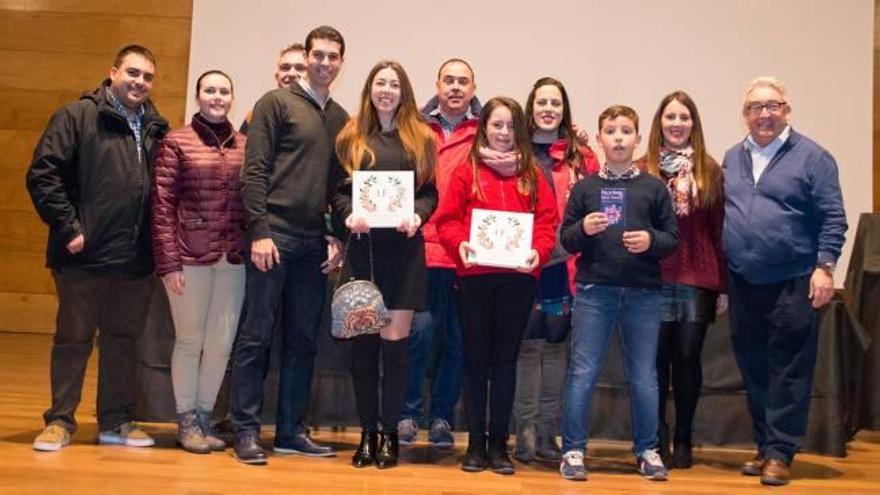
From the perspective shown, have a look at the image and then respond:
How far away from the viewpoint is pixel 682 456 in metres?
3.75

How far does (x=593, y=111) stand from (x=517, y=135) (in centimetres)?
343

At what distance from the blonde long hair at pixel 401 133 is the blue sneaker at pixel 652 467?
127 centimetres

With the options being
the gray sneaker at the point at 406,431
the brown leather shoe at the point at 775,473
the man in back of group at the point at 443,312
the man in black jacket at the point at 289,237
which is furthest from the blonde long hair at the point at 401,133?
the brown leather shoe at the point at 775,473

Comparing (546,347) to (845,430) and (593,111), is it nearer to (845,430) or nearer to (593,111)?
(845,430)

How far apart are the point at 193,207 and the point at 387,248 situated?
30.0 inches

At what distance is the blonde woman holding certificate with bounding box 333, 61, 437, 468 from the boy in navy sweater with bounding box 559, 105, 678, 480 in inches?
22.0

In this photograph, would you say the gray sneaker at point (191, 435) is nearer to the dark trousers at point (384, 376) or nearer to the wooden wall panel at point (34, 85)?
the dark trousers at point (384, 376)

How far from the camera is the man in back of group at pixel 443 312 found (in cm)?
403

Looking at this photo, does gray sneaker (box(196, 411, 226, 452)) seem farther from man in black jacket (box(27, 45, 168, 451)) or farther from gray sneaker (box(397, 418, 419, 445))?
gray sneaker (box(397, 418, 419, 445))

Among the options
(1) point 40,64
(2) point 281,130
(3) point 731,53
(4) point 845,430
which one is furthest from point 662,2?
(1) point 40,64

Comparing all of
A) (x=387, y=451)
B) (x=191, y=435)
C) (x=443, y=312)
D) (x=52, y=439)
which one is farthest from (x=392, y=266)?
(x=52, y=439)

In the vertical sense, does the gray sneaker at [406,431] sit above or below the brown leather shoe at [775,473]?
below

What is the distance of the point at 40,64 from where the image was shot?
7.89 m

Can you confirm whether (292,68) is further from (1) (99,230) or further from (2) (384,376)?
(2) (384,376)
